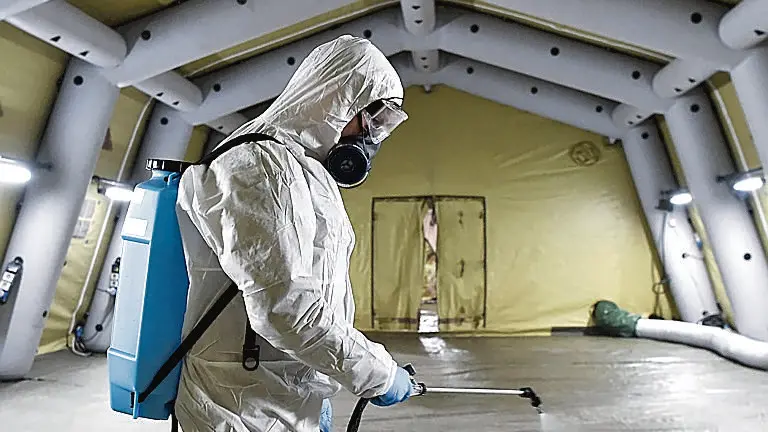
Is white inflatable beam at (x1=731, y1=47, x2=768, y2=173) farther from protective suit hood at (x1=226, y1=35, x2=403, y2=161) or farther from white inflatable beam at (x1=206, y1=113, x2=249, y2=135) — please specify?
white inflatable beam at (x1=206, y1=113, x2=249, y2=135)

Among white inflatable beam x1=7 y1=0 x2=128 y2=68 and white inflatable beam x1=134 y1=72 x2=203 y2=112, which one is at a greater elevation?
white inflatable beam x1=134 y1=72 x2=203 y2=112

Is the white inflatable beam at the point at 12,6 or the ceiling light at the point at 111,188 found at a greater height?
the white inflatable beam at the point at 12,6

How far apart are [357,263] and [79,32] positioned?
3502mm

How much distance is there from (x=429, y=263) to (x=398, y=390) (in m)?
4.63

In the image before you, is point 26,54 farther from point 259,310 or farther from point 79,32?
point 259,310

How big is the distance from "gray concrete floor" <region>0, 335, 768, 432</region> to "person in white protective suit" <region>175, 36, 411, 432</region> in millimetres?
1714

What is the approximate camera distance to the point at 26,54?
3.19 metres

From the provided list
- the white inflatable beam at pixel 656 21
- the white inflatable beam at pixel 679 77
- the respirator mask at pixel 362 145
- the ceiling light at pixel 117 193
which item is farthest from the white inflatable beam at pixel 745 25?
the ceiling light at pixel 117 193

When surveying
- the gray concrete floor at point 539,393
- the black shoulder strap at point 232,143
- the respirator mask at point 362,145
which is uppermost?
the respirator mask at point 362,145

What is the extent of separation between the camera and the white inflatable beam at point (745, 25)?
286 centimetres

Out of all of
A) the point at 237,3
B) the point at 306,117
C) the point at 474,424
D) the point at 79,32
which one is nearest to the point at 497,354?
the point at 474,424

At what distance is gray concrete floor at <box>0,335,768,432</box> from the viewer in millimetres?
2846

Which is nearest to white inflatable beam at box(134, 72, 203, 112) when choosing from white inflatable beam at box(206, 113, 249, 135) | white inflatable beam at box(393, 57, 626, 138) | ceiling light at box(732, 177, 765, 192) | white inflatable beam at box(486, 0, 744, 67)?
white inflatable beam at box(206, 113, 249, 135)

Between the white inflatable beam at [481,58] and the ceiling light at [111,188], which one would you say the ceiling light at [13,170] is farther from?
the white inflatable beam at [481,58]
